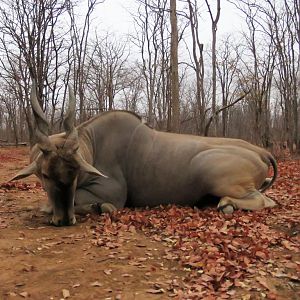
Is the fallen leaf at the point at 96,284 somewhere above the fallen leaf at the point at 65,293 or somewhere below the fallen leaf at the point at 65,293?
above

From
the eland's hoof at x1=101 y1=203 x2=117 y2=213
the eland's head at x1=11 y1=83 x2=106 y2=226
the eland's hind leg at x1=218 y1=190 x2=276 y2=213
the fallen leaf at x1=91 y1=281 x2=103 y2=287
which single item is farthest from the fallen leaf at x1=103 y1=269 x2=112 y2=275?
the eland's hind leg at x1=218 y1=190 x2=276 y2=213

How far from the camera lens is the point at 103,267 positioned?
132 inches

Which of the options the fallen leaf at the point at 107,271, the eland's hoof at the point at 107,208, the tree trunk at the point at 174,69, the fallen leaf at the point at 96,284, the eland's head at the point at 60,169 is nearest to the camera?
the fallen leaf at the point at 96,284

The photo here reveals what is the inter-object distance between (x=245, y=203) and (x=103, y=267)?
2585 mm

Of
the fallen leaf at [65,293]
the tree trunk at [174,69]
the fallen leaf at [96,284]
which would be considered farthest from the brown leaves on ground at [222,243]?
the tree trunk at [174,69]

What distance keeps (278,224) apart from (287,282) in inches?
64.2

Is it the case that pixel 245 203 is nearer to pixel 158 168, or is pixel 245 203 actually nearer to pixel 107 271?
pixel 158 168

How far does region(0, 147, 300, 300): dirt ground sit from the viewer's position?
115 inches

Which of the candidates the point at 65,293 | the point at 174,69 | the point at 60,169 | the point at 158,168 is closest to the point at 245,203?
the point at 158,168

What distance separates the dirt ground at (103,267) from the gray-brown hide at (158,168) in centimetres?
78

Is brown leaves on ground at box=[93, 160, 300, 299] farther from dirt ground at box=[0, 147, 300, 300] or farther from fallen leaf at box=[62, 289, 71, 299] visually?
fallen leaf at box=[62, 289, 71, 299]

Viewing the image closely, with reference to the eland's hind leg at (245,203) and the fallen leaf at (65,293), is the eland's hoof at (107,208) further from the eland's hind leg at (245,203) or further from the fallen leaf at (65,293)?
the fallen leaf at (65,293)

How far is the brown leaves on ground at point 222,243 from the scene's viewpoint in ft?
10.1

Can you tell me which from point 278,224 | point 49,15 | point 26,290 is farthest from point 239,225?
point 49,15
